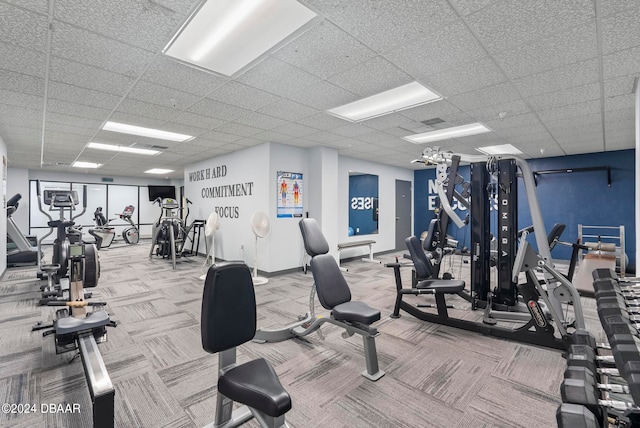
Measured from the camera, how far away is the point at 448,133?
16.4 feet

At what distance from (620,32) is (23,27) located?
418 cm

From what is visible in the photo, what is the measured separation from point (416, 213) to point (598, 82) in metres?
6.74

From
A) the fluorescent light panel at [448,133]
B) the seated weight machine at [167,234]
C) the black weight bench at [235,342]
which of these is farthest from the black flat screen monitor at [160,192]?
the black weight bench at [235,342]

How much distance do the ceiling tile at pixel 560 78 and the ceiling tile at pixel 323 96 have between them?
1.71 metres

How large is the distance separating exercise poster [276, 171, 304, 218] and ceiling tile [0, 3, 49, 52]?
3.81 meters

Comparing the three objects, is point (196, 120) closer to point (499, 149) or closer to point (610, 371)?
point (610, 371)

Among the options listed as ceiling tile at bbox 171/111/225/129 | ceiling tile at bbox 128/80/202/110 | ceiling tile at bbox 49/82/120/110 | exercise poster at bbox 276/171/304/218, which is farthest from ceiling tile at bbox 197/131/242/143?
ceiling tile at bbox 49/82/120/110

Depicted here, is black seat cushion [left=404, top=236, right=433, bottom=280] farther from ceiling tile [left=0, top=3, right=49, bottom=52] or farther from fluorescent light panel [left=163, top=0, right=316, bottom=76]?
ceiling tile [left=0, top=3, right=49, bottom=52]

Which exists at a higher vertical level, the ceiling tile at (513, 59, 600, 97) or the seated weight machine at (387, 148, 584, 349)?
the ceiling tile at (513, 59, 600, 97)

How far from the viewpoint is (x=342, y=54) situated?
8.05ft

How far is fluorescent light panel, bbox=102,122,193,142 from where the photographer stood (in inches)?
180

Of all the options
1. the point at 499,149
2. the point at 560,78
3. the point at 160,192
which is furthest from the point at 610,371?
the point at 160,192

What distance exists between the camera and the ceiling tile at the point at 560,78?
263 centimetres

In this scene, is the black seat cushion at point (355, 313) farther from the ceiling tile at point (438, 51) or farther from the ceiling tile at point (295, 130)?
the ceiling tile at point (295, 130)
